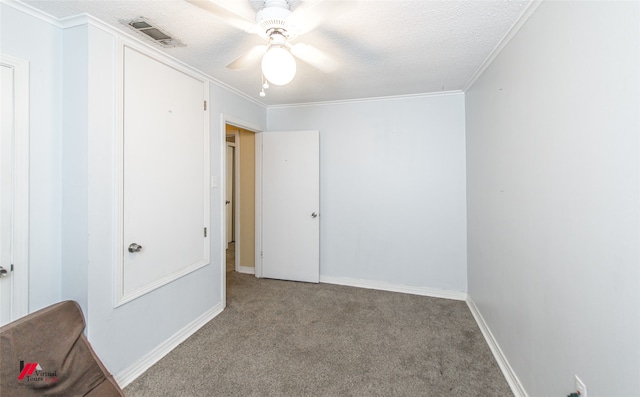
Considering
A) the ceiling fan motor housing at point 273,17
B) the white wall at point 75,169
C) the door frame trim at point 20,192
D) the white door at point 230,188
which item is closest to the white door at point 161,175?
the white wall at point 75,169

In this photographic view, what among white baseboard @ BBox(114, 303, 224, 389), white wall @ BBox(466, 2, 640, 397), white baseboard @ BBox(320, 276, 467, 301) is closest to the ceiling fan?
white wall @ BBox(466, 2, 640, 397)

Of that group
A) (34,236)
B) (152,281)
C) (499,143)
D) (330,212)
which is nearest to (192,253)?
(152,281)

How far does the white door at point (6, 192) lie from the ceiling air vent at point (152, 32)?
688mm

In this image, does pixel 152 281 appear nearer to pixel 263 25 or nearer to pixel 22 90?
pixel 22 90

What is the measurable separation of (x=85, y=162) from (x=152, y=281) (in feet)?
3.12

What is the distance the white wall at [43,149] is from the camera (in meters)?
1.51

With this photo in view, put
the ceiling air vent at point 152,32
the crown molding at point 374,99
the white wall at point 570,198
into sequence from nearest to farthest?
the white wall at point 570,198, the ceiling air vent at point 152,32, the crown molding at point 374,99

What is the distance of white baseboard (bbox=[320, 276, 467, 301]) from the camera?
3066 millimetres

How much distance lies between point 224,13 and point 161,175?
136 centimetres

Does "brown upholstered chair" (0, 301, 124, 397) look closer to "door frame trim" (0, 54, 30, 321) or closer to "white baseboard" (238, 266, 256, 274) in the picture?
"door frame trim" (0, 54, 30, 321)

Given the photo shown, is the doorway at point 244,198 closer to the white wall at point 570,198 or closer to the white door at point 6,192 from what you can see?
the white door at point 6,192

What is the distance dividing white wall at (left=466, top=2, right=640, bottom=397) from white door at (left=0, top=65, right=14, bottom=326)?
2.75 meters

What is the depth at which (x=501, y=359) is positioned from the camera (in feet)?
6.29

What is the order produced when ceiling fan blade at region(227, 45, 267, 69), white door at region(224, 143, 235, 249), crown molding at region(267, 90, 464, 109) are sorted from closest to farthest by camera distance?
1. ceiling fan blade at region(227, 45, 267, 69)
2. crown molding at region(267, 90, 464, 109)
3. white door at region(224, 143, 235, 249)
